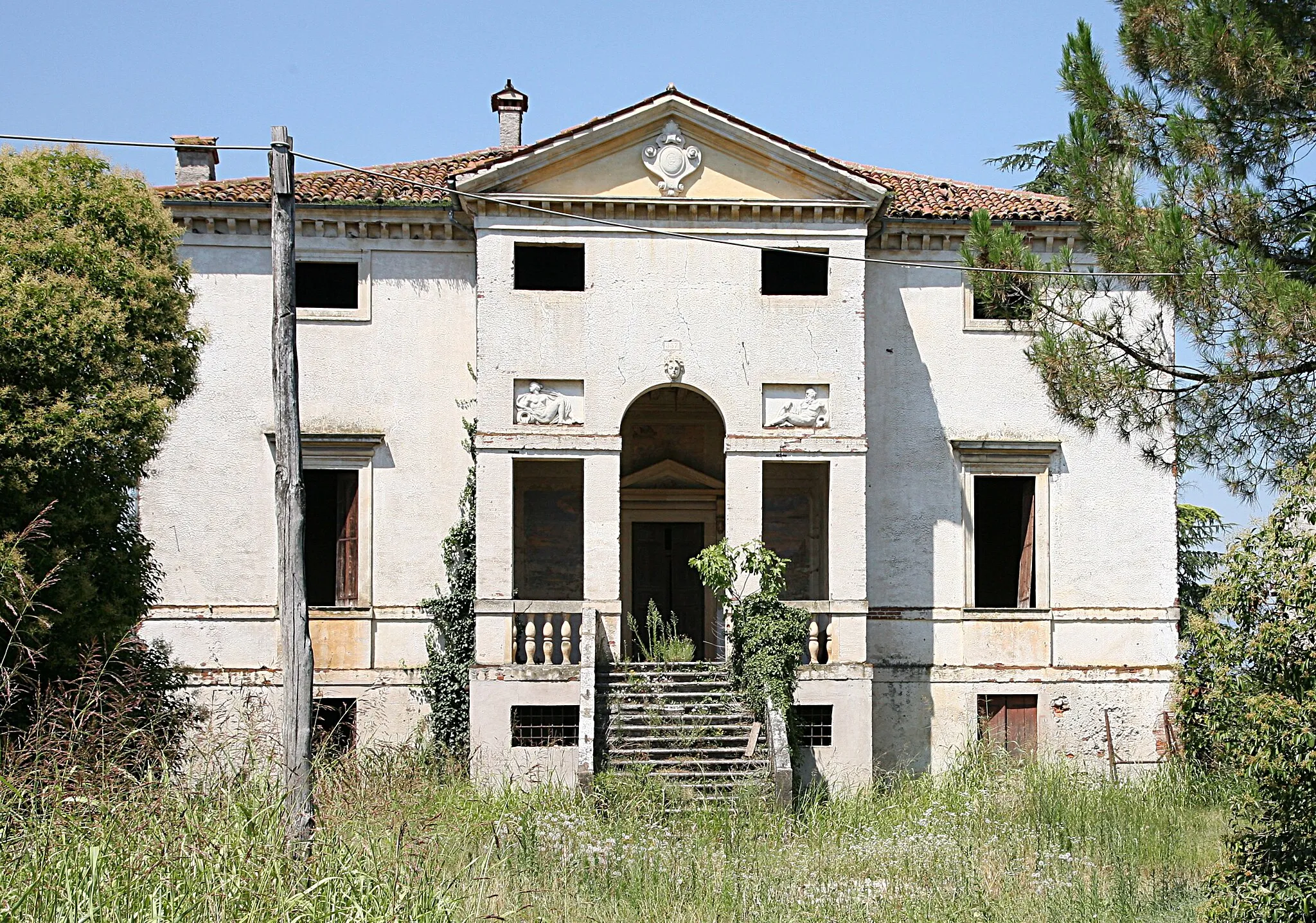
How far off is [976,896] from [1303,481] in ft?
13.8

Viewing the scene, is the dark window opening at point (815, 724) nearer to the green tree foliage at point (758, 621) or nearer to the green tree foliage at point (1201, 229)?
the green tree foliage at point (758, 621)

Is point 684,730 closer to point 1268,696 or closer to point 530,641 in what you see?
point 530,641

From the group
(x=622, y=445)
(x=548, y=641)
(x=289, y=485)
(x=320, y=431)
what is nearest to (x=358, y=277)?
(x=320, y=431)

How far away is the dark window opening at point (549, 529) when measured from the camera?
1969cm

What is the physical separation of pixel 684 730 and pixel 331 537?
657 centimetres

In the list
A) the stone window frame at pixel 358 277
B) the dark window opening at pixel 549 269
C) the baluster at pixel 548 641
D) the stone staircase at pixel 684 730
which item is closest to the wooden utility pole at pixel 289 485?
the stone staircase at pixel 684 730

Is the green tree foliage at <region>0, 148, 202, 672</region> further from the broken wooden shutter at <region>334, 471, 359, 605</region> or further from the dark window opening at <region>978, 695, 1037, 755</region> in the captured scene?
the dark window opening at <region>978, 695, 1037, 755</region>

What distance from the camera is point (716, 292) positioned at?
1797 centimetres

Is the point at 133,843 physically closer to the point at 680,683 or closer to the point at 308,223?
the point at 680,683

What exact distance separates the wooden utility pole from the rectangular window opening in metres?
10.2

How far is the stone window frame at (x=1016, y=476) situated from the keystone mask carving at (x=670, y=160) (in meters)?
5.43

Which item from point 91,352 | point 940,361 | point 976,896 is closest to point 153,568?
point 91,352

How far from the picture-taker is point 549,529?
781 inches

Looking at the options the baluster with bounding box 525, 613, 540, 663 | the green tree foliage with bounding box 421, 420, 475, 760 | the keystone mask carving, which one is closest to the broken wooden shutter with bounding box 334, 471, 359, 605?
the green tree foliage with bounding box 421, 420, 475, 760
